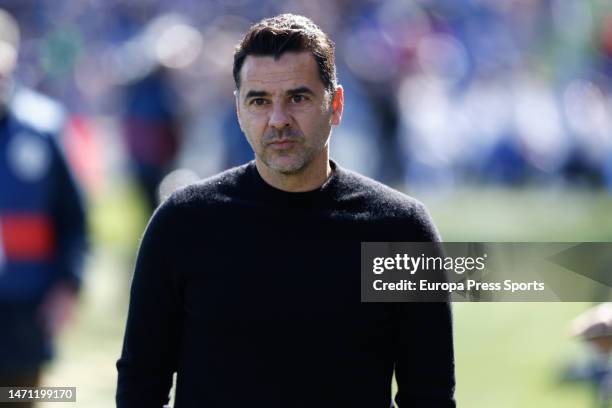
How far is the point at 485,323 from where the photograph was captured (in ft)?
34.2

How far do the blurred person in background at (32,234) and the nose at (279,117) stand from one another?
2.35 metres

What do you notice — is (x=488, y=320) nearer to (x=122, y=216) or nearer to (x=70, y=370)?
(x=70, y=370)

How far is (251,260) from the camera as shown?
3309 millimetres

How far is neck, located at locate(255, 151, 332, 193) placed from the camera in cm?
338

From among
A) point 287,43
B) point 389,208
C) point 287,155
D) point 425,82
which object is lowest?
point 389,208

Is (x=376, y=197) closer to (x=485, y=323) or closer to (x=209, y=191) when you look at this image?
(x=209, y=191)

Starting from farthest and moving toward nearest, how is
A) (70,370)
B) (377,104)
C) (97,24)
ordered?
(97,24) → (377,104) → (70,370)

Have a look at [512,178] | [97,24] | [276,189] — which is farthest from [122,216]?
[276,189]

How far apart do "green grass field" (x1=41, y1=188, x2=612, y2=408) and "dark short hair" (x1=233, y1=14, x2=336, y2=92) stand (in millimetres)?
2593

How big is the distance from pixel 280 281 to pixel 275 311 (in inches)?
3.1

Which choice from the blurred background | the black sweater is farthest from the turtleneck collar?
the blurred background

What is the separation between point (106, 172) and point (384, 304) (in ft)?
58.7

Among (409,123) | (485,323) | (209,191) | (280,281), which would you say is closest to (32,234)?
Answer: (209,191)

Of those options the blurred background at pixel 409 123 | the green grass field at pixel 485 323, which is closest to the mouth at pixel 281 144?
the blurred background at pixel 409 123
